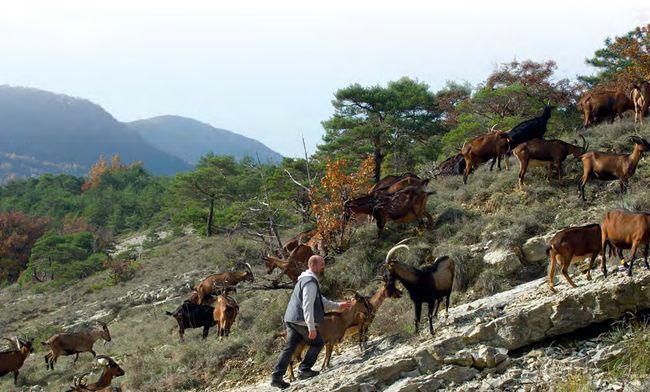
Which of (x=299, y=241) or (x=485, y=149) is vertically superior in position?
(x=485, y=149)

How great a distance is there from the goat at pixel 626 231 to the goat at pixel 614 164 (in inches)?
142

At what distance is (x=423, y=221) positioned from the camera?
1398 centimetres

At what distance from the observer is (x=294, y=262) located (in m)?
13.5

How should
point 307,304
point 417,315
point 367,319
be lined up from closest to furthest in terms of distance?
point 307,304 < point 417,315 < point 367,319

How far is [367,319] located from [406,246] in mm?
1293

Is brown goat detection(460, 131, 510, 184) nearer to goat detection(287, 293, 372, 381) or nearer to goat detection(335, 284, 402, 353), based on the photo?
goat detection(335, 284, 402, 353)

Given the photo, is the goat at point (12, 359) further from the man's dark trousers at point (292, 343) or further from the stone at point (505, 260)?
the stone at point (505, 260)

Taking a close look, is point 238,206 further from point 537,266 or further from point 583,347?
point 583,347

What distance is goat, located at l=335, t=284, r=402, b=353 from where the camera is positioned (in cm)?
931

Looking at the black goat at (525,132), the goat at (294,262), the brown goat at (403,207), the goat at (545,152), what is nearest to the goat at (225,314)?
the goat at (294,262)

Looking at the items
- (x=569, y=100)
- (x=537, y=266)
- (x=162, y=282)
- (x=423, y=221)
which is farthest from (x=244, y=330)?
(x=569, y=100)

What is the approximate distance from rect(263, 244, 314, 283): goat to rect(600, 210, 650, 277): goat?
6.73 m

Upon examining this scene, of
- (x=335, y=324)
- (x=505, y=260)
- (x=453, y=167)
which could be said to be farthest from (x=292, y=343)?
(x=453, y=167)

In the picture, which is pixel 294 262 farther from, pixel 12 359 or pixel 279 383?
pixel 12 359
